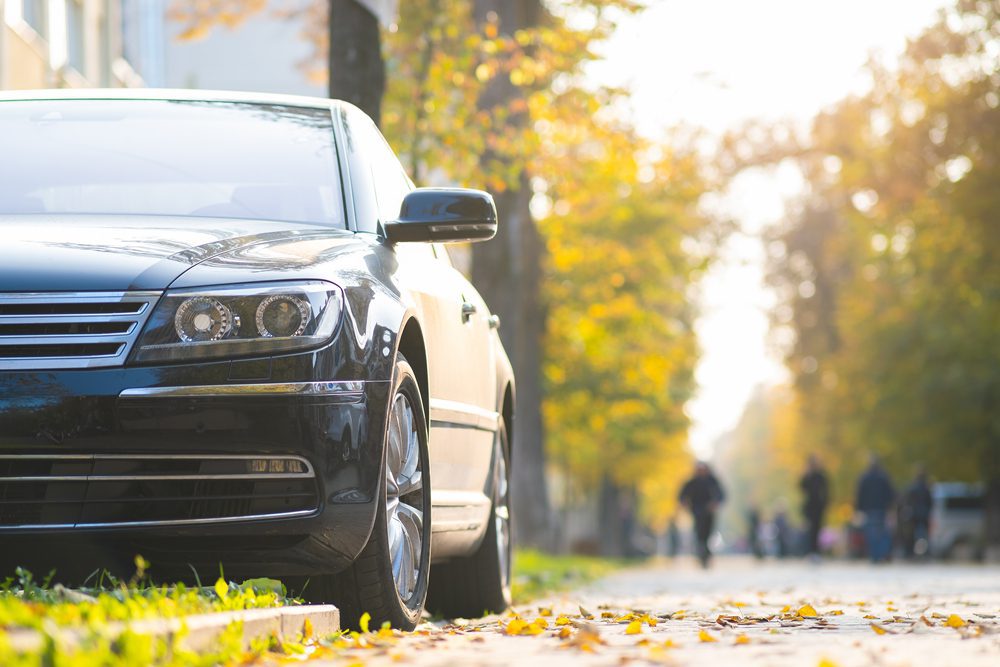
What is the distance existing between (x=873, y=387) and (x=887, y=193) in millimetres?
17094

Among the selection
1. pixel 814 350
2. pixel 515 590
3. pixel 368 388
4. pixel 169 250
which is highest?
pixel 814 350

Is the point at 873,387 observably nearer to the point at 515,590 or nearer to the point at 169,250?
the point at 515,590

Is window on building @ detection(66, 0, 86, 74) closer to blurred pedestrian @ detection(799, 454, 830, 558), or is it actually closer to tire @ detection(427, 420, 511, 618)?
blurred pedestrian @ detection(799, 454, 830, 558)

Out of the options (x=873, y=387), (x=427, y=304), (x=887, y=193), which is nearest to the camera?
(x=427, y=304)

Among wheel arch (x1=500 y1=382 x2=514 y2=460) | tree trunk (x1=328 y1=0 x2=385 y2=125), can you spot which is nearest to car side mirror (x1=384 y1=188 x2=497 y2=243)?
wheel arch (x1=500 y1=382 x2=514 y2=460)

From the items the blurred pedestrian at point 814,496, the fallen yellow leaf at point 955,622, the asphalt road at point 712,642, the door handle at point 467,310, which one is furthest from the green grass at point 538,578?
the blurred pedestrian at point 814,496

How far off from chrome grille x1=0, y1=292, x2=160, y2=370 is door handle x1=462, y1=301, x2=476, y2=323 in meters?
2.38

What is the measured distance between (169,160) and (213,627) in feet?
8.49

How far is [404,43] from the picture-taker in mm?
19172

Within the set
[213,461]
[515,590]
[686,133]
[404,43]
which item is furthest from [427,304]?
[686,133]

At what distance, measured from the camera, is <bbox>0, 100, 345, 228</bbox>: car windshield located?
661cm

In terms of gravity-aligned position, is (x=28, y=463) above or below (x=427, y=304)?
below

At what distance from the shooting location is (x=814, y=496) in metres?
35.2

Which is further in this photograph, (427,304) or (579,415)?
(579,415)
